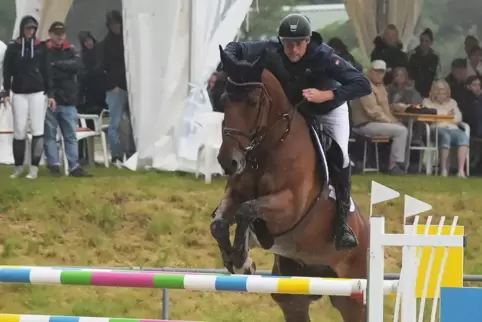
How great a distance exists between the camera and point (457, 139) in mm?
12219

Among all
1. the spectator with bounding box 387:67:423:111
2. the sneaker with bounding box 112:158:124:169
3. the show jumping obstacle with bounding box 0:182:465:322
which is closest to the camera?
the show jumping obstacle with bounding box 0:182:465:322

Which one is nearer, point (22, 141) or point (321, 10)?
point (22, 141)

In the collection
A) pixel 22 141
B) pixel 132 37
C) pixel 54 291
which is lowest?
pixel 54 291

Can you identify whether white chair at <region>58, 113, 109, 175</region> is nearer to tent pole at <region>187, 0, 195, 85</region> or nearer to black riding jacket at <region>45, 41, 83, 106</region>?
black riding jacket at <region>45, 41, 83, 106</region>

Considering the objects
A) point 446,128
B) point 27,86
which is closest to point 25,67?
point 27,86

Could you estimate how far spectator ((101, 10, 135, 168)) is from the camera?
11828 mm

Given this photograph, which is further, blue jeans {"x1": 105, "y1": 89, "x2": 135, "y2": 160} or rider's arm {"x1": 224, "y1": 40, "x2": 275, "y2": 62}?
blue jeans {"x1": 105, "y1": 89, "x2": 135, "y2": 160}

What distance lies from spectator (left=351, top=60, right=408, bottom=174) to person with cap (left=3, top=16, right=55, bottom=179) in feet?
12.1

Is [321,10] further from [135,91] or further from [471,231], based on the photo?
[471,231]

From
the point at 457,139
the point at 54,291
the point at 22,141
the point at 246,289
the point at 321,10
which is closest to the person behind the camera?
Result: the point at 246,289

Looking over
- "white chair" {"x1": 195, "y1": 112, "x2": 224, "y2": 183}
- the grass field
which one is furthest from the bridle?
"white chair" {"x1": 195, "y1": 112, "x2": 224, "y2": 183}

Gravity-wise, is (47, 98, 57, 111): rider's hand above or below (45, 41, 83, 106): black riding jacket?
below

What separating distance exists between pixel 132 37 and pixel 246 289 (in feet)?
23.7

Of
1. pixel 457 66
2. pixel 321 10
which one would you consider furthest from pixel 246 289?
pixel 321 10
